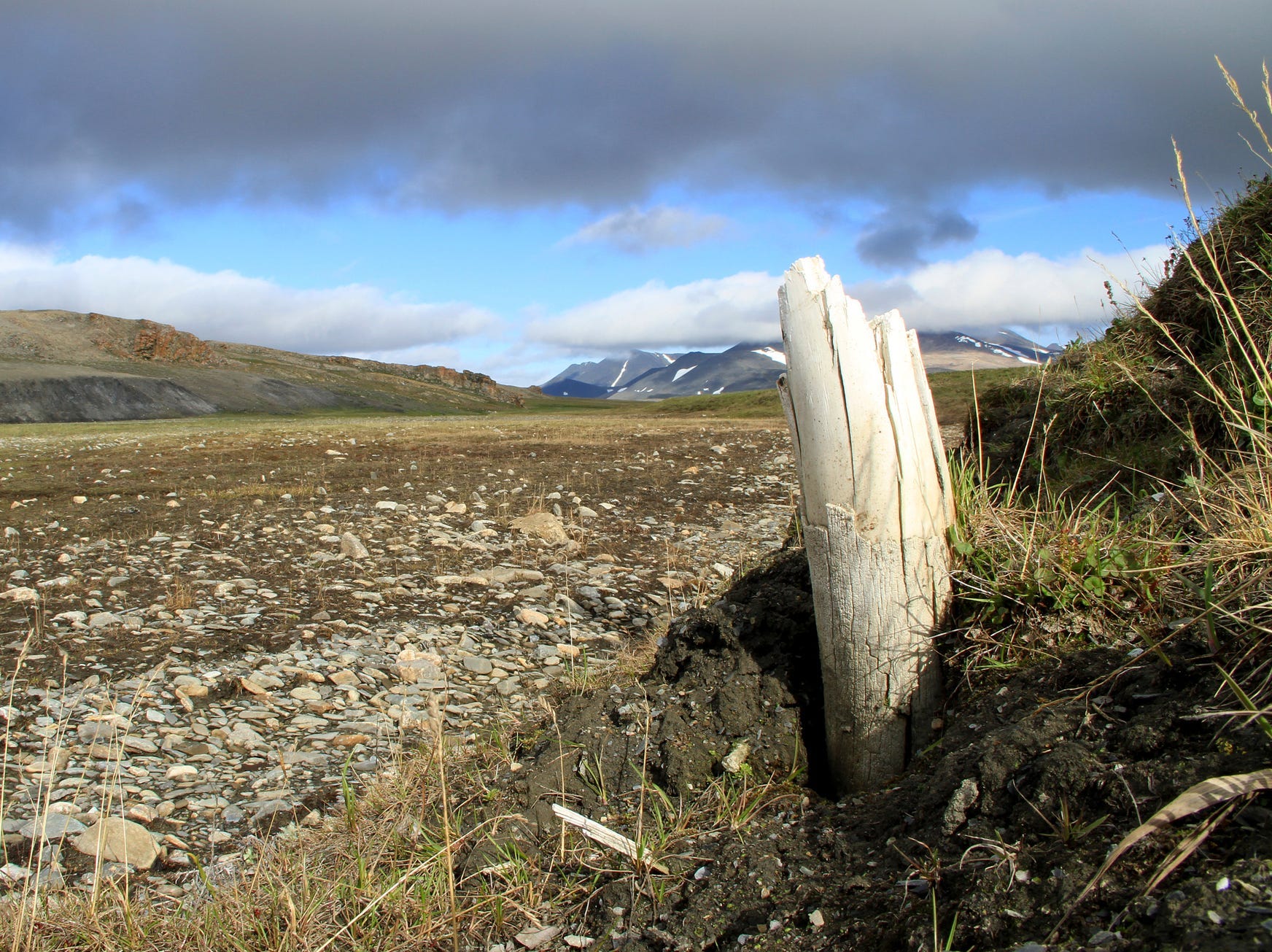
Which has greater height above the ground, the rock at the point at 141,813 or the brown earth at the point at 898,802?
the brown earth at the point at 898,802

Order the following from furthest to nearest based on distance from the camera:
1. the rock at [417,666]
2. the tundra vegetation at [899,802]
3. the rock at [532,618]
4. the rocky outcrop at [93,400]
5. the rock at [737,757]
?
the rocky outcrop at [93,400], the rock at [532,618], the rock at [417,666], the rock at [737,757], the tundra vegetation at [899,802]

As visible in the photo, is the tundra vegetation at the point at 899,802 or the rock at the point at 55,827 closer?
the tundra vegetation at the point at 899,802

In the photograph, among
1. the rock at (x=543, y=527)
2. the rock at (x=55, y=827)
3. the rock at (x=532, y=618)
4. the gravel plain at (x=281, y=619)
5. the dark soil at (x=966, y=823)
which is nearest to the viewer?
the dark soil at (x=966, y=823)

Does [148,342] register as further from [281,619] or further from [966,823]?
[966,823]

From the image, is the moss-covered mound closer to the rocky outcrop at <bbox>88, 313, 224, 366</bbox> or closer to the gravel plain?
the gravel plain

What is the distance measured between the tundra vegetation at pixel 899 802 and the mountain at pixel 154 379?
96913 millimetres

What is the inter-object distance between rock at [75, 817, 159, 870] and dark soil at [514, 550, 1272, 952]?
193cm

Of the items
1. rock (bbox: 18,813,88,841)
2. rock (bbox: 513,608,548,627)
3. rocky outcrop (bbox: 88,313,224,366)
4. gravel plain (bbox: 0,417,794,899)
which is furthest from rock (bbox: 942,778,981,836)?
rocky outcrop (bbox: 88,313,224,366)

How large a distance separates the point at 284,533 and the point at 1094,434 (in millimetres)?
9683

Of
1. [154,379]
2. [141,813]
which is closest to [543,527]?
[141,813]

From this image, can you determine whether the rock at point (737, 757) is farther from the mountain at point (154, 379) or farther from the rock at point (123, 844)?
the mountain at point (154, 379)

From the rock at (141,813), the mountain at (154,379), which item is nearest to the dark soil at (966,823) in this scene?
the rock at (141,813)

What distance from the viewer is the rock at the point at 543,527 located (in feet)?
35.0

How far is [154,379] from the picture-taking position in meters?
97.0
